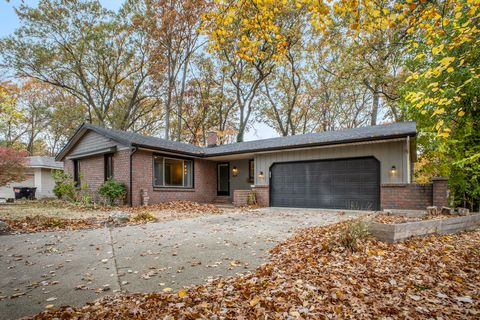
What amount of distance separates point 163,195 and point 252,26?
32.1ft

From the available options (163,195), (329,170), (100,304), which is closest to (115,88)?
(163,195)

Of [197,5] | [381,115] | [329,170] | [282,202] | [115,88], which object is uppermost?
[197,5]

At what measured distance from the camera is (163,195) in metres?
12.6

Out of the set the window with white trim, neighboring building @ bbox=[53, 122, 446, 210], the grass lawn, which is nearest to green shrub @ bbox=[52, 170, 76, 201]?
neighboring building @ bbox=[53, 122, 446, 210]

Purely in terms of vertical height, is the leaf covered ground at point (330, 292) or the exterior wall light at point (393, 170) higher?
the exterior wall light at point (393, 170)

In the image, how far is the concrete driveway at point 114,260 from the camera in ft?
9.39

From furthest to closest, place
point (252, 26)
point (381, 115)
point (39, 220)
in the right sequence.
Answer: point (381, 115), point (39, 220), point (252, 26)

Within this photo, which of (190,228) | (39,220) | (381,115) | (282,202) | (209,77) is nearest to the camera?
(190,228)

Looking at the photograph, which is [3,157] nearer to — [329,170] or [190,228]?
[190,228]

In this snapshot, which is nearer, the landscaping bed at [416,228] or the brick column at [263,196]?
the landscaping bed at [416,228]

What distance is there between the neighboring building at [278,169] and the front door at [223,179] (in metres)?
0.06

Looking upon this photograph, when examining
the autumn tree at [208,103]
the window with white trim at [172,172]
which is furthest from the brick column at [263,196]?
the autumn tree at [208,103]

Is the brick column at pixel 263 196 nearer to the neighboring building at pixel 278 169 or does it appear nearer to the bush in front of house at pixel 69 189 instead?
the neighboring building at pixel 278 169

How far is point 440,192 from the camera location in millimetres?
8211
